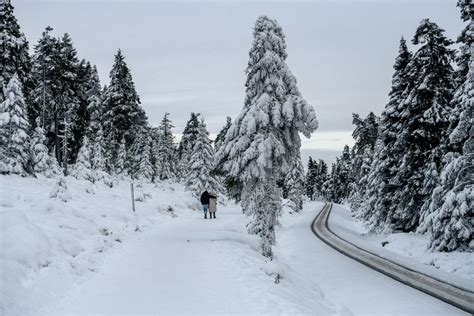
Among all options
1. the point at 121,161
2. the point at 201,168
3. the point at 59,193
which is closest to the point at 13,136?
the point at 59,193

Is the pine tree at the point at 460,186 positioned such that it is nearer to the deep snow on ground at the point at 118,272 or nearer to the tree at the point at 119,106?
the deep snow on ground at the point at 118,272

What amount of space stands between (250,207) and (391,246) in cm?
1076

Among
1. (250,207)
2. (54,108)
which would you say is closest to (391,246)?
(250,207)

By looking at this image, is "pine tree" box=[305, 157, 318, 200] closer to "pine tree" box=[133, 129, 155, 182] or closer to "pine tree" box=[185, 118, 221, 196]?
"pine tree" box=[133, 129, 155, 182]

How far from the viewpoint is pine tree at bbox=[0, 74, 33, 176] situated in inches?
771

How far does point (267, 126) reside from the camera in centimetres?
1548

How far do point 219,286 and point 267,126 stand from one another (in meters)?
7.92

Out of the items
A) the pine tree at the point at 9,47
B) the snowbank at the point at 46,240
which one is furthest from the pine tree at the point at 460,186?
the pine tree at the point at 9,47

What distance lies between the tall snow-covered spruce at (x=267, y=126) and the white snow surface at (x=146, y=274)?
2.38 meters

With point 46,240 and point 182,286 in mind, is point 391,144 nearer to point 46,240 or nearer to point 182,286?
point 182,286

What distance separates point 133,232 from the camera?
1672 cm

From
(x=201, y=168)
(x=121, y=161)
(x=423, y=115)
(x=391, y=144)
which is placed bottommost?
(x=201, y=168)

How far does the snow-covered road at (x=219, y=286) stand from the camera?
782cm

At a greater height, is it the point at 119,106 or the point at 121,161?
the point at 119,106
